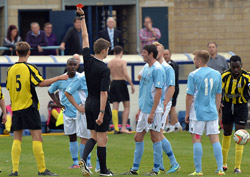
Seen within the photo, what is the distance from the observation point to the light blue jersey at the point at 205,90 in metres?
11.0

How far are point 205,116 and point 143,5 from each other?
14981mm

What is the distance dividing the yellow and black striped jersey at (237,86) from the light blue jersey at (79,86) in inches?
91.1

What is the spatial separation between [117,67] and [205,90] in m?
7.88

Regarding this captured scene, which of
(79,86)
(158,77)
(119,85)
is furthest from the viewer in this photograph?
(119,85)

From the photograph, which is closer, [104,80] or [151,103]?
[104,80]

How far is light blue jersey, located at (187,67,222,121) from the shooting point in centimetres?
1095

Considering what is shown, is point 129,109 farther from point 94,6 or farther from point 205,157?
point 94,6

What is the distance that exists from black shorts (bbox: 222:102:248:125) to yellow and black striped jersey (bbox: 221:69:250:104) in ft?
0.30

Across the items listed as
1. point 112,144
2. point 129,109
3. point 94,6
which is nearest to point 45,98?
point 129,109

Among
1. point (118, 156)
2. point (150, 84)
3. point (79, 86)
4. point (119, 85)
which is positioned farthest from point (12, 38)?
point (150, 84)

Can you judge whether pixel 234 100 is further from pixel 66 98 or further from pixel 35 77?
pixel 35 77

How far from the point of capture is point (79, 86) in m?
12.3

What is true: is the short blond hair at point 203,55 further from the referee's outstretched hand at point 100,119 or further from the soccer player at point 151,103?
the referee's outstretched hand at point 100,119

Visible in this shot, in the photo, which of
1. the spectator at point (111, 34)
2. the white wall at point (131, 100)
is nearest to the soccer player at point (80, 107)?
the white wall at point (131, 100)
